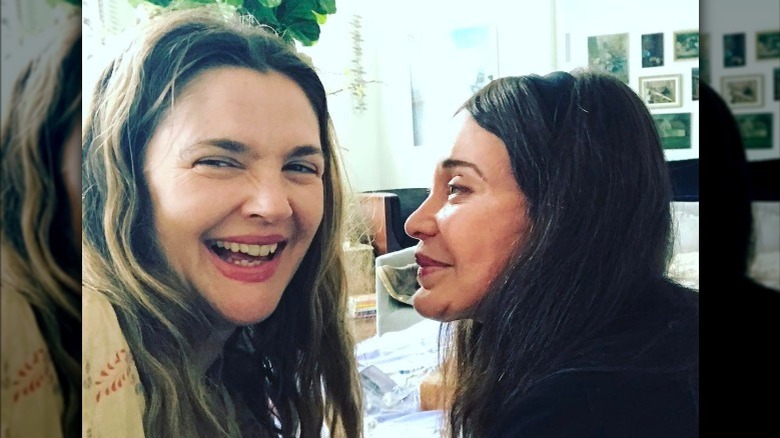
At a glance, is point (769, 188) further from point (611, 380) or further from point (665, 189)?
point (611, 380)

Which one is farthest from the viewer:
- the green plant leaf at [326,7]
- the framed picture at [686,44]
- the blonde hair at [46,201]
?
the blonde hair at [46,201]

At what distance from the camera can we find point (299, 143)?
1.40 metres

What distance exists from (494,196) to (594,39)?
1.10ft

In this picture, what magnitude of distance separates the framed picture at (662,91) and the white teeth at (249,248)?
759 millimetres

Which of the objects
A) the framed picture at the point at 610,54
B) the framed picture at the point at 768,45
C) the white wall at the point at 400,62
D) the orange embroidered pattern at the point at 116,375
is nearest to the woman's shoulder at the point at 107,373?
the orange embroidered pattern at the point at 116,375

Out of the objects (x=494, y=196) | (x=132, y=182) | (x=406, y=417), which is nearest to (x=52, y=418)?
(x=132, y=182)

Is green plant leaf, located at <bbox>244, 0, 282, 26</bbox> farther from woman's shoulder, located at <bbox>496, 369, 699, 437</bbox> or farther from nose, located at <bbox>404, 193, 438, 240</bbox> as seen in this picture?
woman's shoulder, located at <bbox>496, 369, 699, 437</bbox>

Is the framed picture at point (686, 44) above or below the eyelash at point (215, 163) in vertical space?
above

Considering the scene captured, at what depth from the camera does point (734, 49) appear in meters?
1.29

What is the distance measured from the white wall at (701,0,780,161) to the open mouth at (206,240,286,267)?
89cm

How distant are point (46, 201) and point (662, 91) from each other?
4.15 ft

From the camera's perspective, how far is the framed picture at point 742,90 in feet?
4.22

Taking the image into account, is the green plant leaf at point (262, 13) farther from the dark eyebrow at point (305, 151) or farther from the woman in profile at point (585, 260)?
the woman in profile at point (585, 260)

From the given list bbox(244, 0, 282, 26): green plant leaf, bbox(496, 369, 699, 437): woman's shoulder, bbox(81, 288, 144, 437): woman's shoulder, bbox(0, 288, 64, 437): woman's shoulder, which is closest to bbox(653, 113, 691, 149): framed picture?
bbox(496, 369, 699, 437): woman's shoulder
